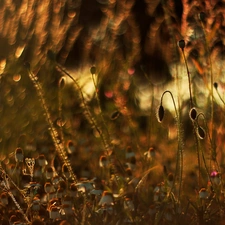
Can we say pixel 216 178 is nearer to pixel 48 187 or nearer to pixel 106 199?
pixel 106 199

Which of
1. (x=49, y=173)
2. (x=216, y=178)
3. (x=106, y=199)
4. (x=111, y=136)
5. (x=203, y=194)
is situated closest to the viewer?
(x=106, y=199)

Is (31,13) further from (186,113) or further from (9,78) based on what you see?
(186,113)

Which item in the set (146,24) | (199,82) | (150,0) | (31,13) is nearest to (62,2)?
(31,13)

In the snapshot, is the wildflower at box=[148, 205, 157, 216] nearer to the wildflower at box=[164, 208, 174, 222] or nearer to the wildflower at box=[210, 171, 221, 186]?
the wildflower at box=[164, 208, 174, 222]

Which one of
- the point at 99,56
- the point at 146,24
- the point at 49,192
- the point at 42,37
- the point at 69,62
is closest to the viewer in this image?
the point at 49,192

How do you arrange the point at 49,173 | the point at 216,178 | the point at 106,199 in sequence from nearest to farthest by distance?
the point at 106,199, the point at 216,178, the point at 49,173

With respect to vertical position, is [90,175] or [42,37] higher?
[42,37]

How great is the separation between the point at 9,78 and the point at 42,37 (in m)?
0.27

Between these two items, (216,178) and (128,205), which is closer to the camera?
(128,205)

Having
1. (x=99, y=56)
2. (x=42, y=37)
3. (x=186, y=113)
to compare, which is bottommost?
(x=186, y=113)

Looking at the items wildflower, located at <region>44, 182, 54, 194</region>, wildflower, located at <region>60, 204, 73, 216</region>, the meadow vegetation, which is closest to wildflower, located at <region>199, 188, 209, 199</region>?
the meadow vegetation

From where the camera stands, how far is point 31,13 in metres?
3.19

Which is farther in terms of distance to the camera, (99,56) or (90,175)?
(99,56)

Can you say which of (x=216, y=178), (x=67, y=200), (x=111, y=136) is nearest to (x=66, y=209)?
(x=67, y=200)
